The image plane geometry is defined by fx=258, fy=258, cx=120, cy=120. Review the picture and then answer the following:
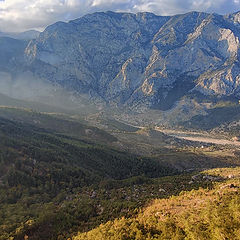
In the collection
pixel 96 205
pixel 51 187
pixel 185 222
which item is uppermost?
pixel 185 222

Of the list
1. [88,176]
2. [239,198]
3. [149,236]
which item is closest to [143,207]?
[149,236]

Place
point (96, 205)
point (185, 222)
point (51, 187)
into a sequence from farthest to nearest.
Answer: point (51, 187) → point (96, 205) → point (185, 222)

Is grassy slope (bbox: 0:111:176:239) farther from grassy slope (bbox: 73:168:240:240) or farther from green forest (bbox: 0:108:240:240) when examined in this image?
grassy slope (bbox: 73:168:240:240)

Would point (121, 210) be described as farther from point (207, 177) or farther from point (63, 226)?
point (207, 177)

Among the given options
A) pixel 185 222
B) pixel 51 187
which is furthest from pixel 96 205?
pixel 51 187

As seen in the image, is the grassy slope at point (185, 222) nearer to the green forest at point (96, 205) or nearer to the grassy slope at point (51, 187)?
the green forest at point (96, 205)

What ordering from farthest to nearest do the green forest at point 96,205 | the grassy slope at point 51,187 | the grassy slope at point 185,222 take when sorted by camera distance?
the grassy slope at point 51,187 → the green forest at point 96,205 → the grassy slope at point 185,222

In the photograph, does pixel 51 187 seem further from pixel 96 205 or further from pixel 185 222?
pixel 185 222

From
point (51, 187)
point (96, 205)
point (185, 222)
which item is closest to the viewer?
point (185, 222)

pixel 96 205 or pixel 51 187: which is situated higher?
pixel 96 205

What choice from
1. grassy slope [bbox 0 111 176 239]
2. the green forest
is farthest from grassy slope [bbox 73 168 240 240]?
grassy slope [bbox 0 111 176 239]

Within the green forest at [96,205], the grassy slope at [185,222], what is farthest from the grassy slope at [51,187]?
the grassy slope at [185,222]
